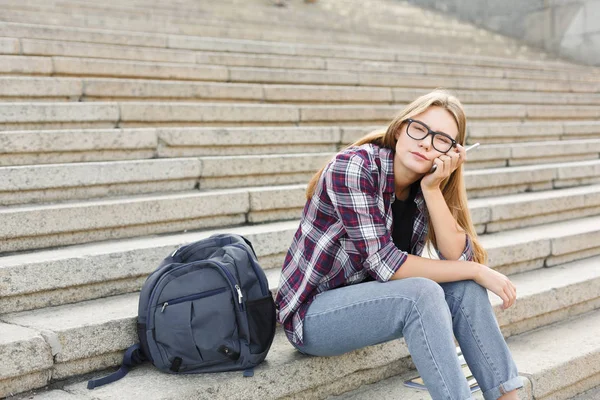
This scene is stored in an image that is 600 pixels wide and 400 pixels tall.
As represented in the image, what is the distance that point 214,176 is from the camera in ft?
12.6

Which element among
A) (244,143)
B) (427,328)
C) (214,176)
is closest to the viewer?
(427,328)

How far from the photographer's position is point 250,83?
525 cm

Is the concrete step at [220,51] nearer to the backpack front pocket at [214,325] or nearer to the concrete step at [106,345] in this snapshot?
the concrete step at [106,345]

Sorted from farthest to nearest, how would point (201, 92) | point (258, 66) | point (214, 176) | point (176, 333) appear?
point (258, 66) < point (201, 92) < point (214, 176) < point (176, 333)

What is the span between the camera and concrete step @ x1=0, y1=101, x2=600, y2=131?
3741 mm

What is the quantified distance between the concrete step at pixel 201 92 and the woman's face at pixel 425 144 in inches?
97.3

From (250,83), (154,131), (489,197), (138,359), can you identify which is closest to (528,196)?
(489,197)

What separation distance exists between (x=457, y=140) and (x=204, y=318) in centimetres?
106

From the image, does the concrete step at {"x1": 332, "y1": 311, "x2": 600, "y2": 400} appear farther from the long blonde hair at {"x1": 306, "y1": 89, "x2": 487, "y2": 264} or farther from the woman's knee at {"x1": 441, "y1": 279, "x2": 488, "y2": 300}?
the long blonde hair at {"x1": 306, "y1": 89, "x2": 487, "y2": 264}

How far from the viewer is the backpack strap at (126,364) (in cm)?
230

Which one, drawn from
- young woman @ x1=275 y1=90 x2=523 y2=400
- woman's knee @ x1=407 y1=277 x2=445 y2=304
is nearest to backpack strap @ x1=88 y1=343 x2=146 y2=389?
young woman @ x1=275 y1=90 x2=523 y2=400

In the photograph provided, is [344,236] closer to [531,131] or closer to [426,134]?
[426,134]

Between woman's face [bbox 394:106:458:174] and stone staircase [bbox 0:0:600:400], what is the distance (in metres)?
0.78

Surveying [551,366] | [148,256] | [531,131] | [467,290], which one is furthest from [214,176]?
[531,131]
